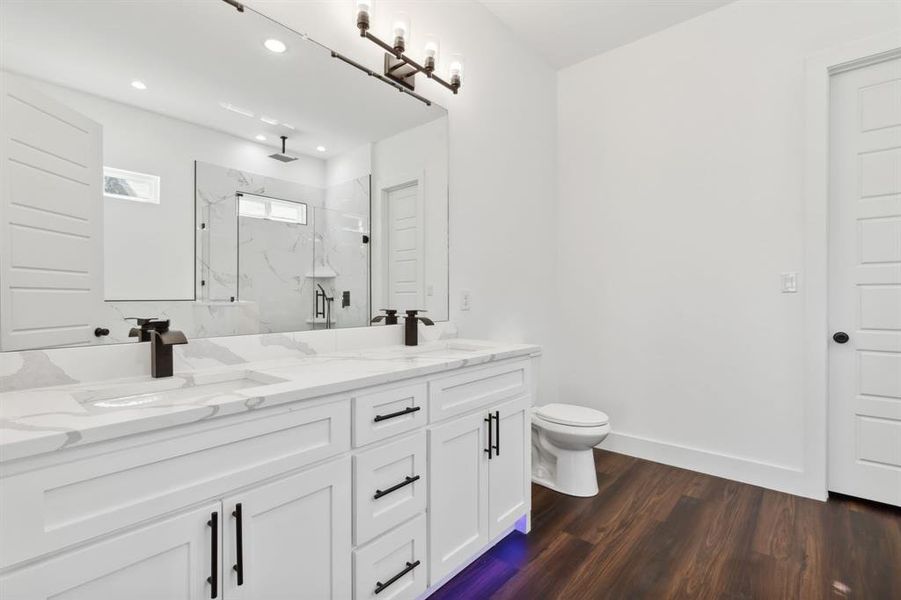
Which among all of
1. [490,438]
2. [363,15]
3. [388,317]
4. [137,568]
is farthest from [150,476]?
[363,15]

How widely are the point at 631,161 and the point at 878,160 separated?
1.22 m

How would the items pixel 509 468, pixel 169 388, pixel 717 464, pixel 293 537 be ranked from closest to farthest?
pixel 293 537 < pixel 169 388 < pixel 509 468 < pixel 717 464

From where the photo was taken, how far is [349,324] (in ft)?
6.16

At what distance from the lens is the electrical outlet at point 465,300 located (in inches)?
95.4

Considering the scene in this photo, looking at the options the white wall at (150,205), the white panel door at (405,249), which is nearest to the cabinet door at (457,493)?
the white panel door at (405,249)

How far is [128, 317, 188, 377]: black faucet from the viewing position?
1229 mm

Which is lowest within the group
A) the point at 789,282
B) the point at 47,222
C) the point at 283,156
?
the point at 789,282

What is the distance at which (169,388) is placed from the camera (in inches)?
48.2

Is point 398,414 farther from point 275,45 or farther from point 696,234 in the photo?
point 696,234

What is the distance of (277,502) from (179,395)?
1.35 feet

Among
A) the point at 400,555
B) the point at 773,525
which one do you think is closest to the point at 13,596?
the point at 400,555

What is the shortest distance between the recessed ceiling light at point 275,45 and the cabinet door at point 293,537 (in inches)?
58.4

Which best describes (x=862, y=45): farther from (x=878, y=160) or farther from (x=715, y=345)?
(x=715, y=345)

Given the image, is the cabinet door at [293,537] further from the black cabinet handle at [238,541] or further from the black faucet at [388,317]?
the black faucet at [388,317]
